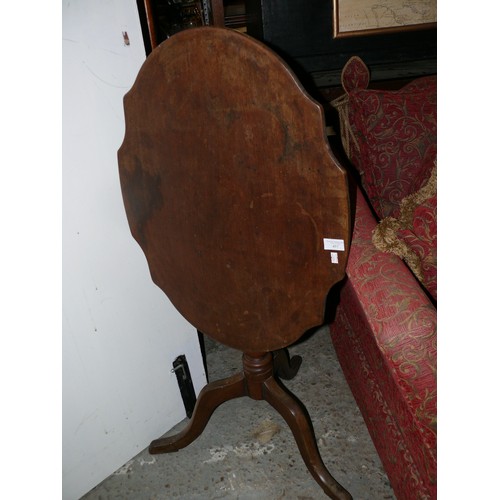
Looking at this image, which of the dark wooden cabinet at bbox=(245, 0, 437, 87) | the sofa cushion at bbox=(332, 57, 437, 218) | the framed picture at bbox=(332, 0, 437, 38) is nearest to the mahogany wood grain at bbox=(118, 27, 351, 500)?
the sofa cushion at bbox=(332, 57, 437, 218)

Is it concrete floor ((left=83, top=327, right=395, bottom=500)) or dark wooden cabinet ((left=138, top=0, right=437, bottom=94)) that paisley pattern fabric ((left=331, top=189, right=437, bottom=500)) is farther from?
dark wooden cabinet ((left=138, top=0, right=437, bottom=94))

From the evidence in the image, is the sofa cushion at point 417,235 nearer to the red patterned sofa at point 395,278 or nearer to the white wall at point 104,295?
the red patterned sofa at point 395,278

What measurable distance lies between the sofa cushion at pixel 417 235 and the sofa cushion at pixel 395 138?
22 cm

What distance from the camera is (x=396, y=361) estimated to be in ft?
3.06

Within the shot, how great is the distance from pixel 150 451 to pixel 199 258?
94 centimetres

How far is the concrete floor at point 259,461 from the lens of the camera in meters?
1.48

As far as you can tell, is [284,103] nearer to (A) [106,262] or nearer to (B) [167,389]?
(A) [106,262]

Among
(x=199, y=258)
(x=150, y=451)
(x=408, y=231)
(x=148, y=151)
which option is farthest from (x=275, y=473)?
(x=148, y=151)

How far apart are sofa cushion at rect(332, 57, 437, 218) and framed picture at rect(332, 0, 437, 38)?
18.4 inches

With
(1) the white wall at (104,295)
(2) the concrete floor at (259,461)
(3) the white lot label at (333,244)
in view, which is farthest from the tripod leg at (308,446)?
(3) the white lot label at (333,244)

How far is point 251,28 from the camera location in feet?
6.65

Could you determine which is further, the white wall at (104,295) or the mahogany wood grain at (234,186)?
the white wall at (104,295)

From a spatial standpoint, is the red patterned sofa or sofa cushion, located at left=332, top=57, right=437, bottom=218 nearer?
the red patterned sofa

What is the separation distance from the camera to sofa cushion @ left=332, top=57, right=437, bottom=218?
1.42 meters
